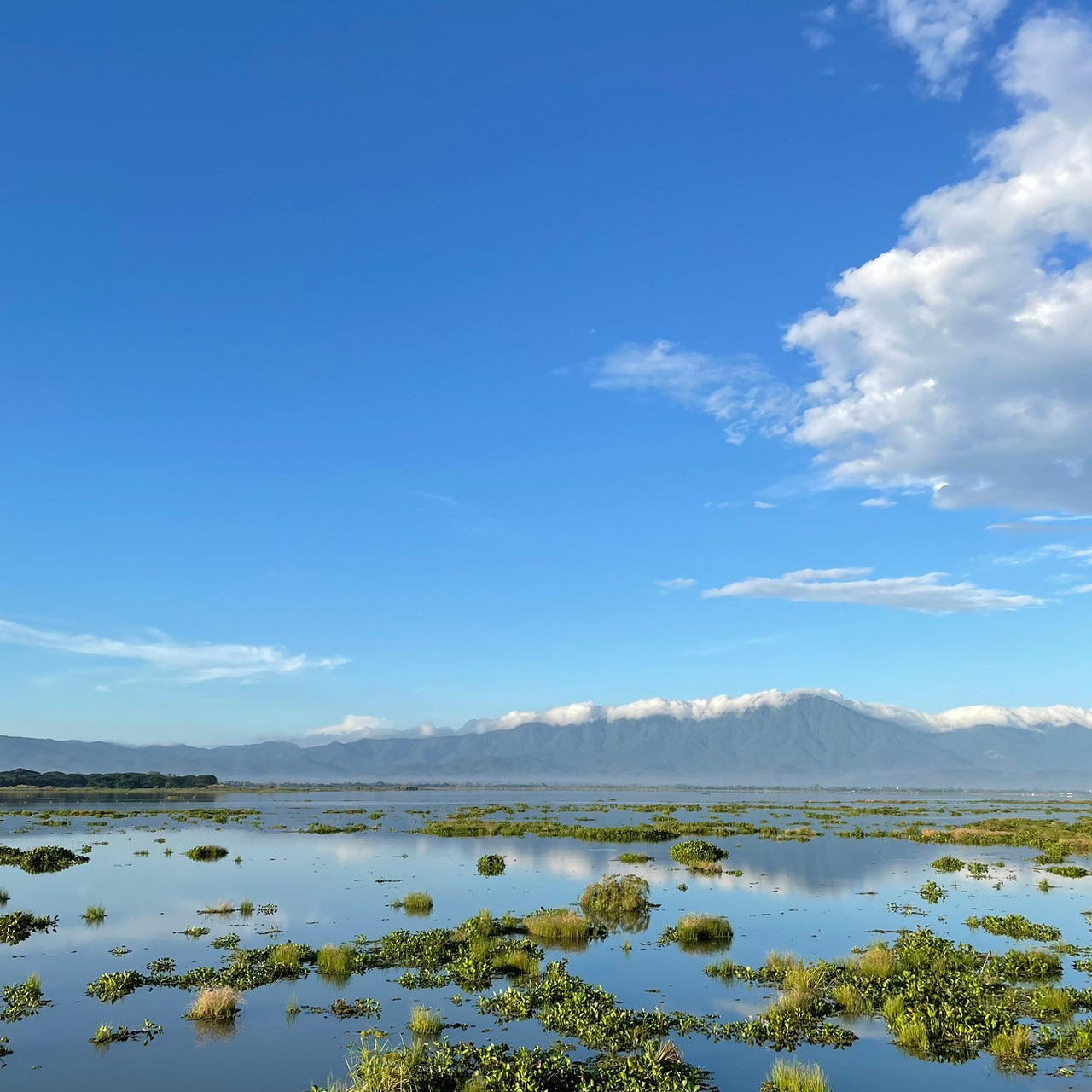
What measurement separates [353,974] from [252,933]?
894cm

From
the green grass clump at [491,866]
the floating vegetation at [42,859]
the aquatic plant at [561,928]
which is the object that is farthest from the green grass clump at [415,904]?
the floating vegetation at [42,859]

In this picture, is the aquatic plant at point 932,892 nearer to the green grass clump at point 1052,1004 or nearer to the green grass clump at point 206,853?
the green grass clump at point 1052,1004

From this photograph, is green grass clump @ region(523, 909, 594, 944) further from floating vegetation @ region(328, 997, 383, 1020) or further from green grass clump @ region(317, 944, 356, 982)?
floating vegetation @ region(328, 997, 383, 1020)

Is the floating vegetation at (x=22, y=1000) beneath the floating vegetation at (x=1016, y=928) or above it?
above

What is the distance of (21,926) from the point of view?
3609 centimetres

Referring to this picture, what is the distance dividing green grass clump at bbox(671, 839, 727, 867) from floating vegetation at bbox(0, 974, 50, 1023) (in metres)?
43.9

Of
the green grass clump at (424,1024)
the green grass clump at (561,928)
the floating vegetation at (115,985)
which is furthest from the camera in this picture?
the green grass clump at (561,928)

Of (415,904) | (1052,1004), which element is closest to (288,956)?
(415,904)

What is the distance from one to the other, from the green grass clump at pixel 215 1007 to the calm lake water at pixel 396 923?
1.34 ft

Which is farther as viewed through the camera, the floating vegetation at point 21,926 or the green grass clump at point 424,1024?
the floating vegetation at point 21,926

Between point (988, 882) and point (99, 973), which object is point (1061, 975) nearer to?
point (988, 882)

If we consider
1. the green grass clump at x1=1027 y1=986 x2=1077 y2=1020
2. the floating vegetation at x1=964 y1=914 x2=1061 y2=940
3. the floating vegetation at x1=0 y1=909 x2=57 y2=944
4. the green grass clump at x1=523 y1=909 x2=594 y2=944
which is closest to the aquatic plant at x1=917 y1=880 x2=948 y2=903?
the floating vegetation at x1=964 y1=914 x2=1061 y2=940

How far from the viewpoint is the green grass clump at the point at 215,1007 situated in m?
23.9

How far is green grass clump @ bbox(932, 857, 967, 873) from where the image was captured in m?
57.1
